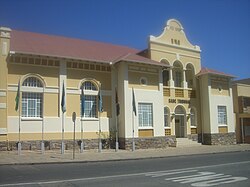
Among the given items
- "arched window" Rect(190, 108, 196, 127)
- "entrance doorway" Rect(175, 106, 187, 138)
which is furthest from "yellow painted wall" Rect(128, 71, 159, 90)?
"arched window" Rect(190, 108, 196, 127)

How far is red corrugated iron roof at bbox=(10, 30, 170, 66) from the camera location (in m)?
24.6

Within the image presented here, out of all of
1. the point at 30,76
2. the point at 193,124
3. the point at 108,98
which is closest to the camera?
the point at 30,76

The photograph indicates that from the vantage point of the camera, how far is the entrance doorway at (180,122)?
31953 mm

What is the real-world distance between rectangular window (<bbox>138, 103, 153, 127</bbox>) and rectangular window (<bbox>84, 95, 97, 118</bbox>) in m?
3.73

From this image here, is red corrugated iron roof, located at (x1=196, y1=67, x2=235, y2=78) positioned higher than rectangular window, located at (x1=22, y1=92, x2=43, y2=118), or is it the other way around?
red corrugated iron roof, located at (x1=196, y1=67, x2=235, y2=78)

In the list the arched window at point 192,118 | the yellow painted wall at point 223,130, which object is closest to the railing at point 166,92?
the arched window at point 192,118

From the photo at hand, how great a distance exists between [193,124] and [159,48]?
8.48 metres

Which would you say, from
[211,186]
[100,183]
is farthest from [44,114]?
[211,186]

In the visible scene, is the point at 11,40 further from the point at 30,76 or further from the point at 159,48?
the point at 159,48

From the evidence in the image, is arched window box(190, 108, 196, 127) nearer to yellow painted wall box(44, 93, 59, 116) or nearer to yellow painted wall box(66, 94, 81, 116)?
yellow painted wall box(66, 94, 81, 116)

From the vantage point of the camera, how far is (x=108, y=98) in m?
27.5

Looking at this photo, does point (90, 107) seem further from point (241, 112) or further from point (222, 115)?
point (241, 112)

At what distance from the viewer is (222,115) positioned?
3369cm

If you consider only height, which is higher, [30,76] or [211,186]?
[30,76]
